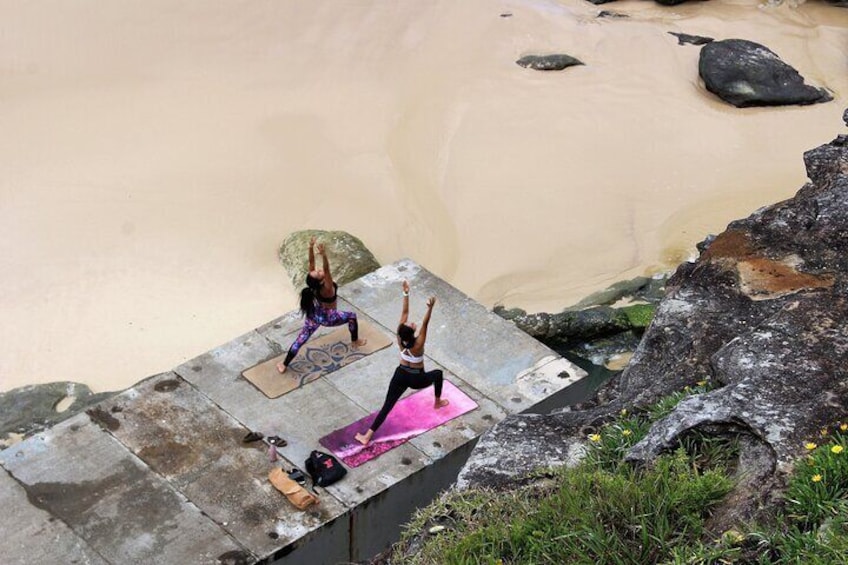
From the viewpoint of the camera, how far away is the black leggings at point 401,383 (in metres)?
10.9

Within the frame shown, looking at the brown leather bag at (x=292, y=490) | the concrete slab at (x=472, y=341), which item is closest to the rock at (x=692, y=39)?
the concrete slab at (x=472, y=341)

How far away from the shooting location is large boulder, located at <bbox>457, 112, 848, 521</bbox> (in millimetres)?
5867

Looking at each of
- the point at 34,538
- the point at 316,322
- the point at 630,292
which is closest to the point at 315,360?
the point at 316,322

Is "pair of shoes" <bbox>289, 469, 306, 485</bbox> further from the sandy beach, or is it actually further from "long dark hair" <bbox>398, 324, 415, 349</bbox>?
the sandy beach

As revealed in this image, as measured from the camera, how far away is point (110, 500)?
1051 centimetres

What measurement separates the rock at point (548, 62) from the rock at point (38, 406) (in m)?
10.4

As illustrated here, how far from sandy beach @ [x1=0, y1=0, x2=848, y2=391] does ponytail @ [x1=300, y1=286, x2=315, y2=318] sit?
3.35 metres

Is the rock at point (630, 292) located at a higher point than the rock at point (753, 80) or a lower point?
lower

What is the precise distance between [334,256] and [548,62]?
24.3ft

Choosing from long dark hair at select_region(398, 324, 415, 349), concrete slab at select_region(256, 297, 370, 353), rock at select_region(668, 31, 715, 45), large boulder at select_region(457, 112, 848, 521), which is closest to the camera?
large boulder at select_region(457, 112, 848, 521)

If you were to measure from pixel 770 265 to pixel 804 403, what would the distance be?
5.40 ft

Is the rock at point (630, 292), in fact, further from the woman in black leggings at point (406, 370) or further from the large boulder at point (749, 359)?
the large boulder at point (749, 359)

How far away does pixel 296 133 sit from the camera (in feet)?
64.3

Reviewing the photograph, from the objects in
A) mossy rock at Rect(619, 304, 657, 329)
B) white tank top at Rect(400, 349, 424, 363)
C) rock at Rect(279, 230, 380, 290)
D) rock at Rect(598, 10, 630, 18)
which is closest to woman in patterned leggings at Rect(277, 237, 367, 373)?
white tank top at Rect(400, 349, 424, 363)
